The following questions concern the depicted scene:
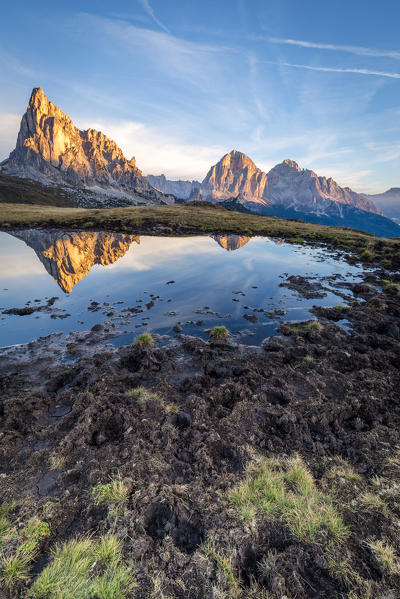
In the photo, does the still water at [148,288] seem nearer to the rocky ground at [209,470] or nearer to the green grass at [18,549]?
the rocky ground at [209,470]

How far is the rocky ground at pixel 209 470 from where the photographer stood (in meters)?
4.15

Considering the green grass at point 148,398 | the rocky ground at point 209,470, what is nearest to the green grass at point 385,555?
the rocky ground at point 209,470

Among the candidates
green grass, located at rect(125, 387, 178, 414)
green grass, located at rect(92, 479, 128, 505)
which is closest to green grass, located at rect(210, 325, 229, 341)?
green grass, located at rect(125, 387, 178, 414)

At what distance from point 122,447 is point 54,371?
5945mm

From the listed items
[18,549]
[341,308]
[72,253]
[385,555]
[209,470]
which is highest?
[385,555]

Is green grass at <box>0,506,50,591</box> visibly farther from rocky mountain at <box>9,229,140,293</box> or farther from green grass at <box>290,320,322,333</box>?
rocky mountain at <box>9,229,140,293</box>

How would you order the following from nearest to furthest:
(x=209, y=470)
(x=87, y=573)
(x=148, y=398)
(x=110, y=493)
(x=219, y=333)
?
(x=87, y=573) < (x=110, y=493) < (x=209, y=470) < (x=148, y=398) < (x=219, y=333)

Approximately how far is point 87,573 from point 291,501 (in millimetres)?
4064

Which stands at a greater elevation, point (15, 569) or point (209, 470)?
point (15, 569)

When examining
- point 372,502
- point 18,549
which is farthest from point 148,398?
point 372,502

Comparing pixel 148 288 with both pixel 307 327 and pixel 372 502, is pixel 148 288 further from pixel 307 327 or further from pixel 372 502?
pixel 372 502

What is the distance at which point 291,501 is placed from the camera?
5.21 m

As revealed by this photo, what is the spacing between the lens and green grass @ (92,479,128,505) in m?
5.26

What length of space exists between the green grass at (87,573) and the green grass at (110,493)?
0.78 meters
